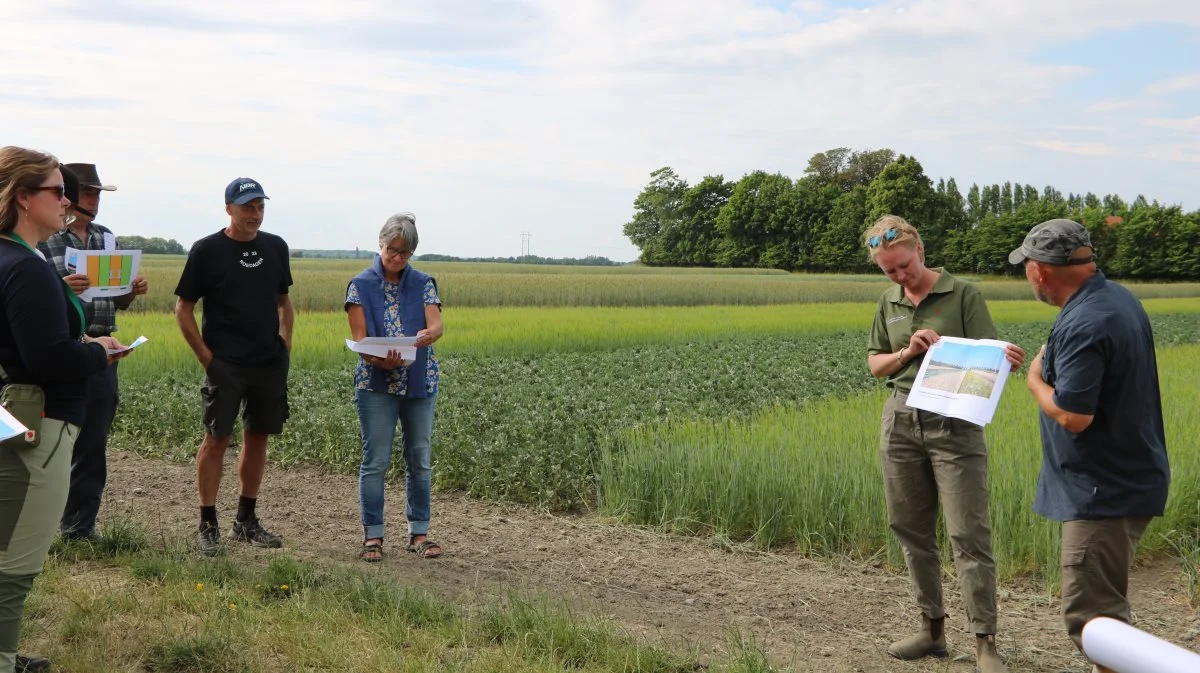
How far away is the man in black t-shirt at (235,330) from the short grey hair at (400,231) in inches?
33.4

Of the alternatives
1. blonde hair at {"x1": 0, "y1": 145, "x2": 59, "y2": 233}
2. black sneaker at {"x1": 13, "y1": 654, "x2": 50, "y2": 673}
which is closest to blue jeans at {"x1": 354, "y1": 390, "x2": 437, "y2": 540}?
black sneaker at {"x1": 13, "y1": 654, "x2": 50, "y2": 673}

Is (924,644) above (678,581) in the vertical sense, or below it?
above

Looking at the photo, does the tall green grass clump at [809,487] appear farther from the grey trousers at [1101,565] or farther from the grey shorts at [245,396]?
the grey shorts at [245,396]

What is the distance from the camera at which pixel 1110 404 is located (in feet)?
13.1

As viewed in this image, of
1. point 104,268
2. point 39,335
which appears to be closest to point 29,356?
point 39,335

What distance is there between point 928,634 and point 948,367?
4.40 feet

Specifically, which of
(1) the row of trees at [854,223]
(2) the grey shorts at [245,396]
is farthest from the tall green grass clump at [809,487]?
(1) the row of trees at [854,223]

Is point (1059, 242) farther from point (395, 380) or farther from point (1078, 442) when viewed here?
point (395, 380)

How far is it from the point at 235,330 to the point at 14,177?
9.05ft

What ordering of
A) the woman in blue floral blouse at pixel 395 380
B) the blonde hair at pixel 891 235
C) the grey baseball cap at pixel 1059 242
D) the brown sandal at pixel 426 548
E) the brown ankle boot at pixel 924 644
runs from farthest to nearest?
the brown sandal at pixel 426 548 → the woman in blue floral blouse at pixel 395 380 → the brown ankle boot at pixel 924 644 → the blonde hair at pixel 891 235 → the grey baseball cap at pixel 1059 242

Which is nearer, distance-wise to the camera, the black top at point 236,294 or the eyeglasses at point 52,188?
the eyeglasses at point 52,188

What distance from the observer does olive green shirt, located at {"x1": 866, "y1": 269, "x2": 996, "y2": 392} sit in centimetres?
481

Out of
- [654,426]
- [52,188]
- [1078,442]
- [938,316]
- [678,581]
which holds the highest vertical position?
[52,188]

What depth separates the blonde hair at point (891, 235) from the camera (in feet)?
15.6
